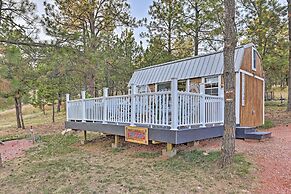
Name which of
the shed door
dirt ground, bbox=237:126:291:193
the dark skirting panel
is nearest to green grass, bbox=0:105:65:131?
the dark skirting panel

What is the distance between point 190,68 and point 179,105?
4355 mm

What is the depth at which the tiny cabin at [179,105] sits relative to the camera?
5.95 meters

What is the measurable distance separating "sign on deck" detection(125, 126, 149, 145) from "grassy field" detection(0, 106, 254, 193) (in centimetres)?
47

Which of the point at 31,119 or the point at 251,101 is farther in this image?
the point at 31,119

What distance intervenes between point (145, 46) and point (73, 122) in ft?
32.4

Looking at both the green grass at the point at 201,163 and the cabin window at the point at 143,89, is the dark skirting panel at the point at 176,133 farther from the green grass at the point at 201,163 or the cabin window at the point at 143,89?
the cabin window at the point at 143,89

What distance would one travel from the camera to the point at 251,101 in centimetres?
954

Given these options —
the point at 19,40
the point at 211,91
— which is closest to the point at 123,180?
the point at 19,40

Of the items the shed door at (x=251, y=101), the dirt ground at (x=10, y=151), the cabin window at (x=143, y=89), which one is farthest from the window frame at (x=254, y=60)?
the dirt ground at (x=10, y=151)

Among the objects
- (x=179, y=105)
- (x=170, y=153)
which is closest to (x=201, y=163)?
(x=170, y=153)

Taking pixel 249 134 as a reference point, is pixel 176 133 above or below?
above

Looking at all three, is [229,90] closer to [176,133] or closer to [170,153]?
[176,133]

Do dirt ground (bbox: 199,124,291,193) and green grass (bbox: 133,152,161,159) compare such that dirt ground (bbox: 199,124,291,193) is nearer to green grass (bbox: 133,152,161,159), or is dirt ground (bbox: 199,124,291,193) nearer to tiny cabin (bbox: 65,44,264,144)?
tiny cabin (bbox: 65,44,264,144)

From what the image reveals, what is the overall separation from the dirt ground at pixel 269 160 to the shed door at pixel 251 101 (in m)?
1.64
